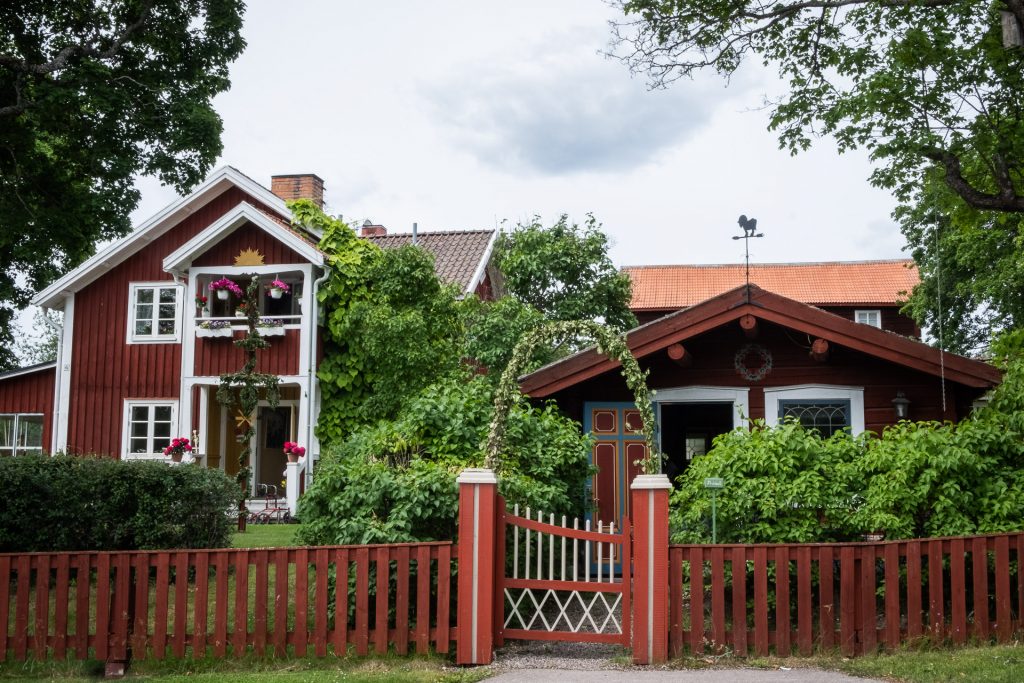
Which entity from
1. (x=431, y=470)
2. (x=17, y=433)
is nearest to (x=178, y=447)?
(x=17, y=433)

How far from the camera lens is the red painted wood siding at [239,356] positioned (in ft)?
64.4

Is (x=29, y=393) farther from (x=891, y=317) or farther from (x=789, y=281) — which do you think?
(x=891, y=317)

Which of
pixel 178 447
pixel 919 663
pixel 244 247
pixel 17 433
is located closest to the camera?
pixel 919 663

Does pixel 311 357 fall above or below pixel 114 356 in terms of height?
below

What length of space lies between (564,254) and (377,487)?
1525cm

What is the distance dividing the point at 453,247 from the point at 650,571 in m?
17.5

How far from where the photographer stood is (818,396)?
12.0 metres

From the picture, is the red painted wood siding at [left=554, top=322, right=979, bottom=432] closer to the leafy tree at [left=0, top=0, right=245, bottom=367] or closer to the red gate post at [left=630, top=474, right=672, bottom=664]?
the red gate post at [left=630, top=474, right=672, bottom=664]

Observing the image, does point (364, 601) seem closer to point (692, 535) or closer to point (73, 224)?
point (692, 535)

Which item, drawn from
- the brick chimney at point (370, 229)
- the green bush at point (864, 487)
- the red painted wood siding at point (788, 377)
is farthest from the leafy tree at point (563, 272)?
the green bush at point (864, 487)

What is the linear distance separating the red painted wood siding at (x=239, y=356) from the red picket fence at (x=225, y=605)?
11.5 metres

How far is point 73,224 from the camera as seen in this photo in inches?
633

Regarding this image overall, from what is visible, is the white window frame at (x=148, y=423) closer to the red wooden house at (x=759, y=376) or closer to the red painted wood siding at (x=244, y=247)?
the red painted wood siding at (x=244, y=247)

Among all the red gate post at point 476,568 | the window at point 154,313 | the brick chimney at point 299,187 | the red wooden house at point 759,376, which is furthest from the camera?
the brick chimney at point 299,187
